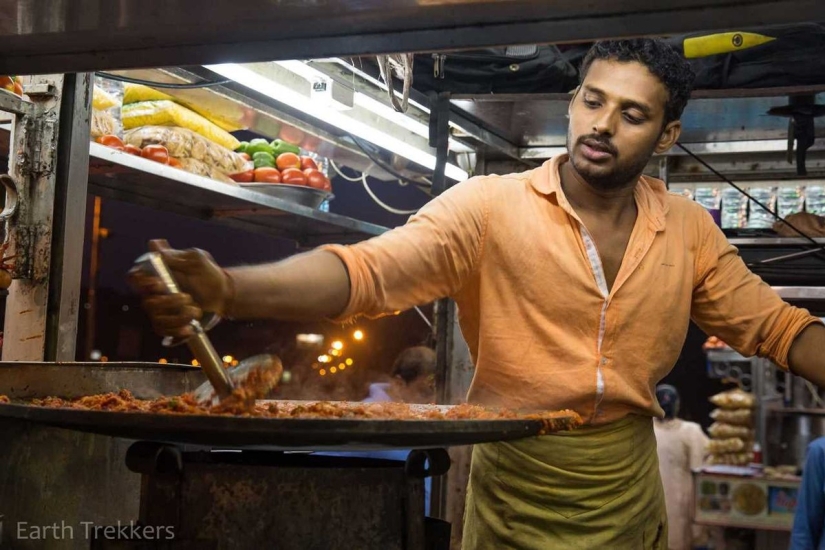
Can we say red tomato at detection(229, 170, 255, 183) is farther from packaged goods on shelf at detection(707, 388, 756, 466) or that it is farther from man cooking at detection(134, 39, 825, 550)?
packaged goods on shelf at detection(707, 388, 756, 466)

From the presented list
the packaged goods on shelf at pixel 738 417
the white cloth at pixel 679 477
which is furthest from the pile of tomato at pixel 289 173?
the packaged goods on shelf at pixel 738 417

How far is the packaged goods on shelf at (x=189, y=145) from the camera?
393 centimetres

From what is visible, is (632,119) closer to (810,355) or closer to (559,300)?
(559,300)

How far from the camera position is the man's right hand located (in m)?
1.45

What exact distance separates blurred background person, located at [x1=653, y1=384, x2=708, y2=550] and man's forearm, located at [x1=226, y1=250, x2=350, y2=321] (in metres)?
5.97

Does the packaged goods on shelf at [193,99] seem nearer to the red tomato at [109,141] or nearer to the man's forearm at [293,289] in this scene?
the red tomato at [109,141]

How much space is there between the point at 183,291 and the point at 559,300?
1.12 m

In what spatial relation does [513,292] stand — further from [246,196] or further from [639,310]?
Result: [246,196]

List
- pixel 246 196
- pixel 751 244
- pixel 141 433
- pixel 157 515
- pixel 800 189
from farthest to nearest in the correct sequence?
pixel 800 189 → pixel 751 244 → pixel 246 196 → pixel 157 515 → pixel 141 433

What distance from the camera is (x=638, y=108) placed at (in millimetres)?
2389

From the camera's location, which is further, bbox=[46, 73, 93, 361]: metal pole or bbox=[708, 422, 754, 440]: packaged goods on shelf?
bbox=[708, 422, 754, 440]: packaged goods on shelf

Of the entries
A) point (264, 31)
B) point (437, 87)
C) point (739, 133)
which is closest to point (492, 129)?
point (437, 87)

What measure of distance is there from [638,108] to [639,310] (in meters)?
0.54

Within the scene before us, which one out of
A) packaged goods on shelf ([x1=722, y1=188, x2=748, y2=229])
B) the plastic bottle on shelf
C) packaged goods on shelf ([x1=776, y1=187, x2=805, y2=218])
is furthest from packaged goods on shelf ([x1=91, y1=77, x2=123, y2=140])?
the plastic bottle on shelf
